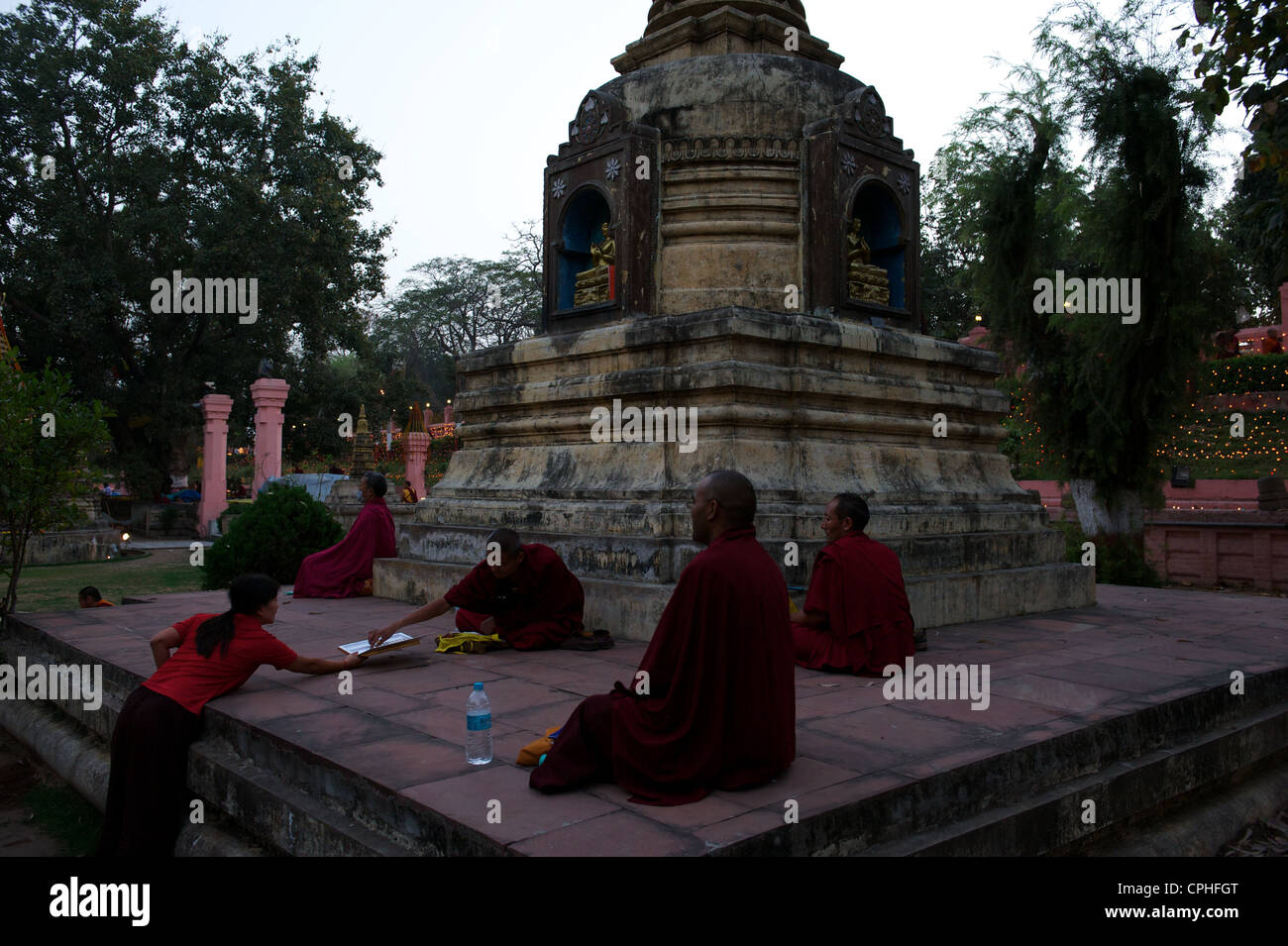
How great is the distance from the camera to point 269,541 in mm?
8781

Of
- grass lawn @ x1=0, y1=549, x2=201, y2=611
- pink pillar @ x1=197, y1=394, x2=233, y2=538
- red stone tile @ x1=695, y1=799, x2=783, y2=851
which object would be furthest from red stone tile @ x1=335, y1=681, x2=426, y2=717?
pink pillar @ x1=197, y1=394, x2=233, y2=538

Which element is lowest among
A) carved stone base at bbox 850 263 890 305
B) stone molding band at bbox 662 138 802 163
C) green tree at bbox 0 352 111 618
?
green tree at bbox 0 352 111 618

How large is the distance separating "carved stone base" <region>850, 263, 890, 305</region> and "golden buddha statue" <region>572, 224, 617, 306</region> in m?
1.88

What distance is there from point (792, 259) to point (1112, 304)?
8174mm

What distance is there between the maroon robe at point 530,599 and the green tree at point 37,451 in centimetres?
364

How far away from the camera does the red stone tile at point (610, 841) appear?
243cm

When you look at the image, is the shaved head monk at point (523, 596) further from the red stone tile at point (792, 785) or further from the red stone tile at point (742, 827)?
the red stone tile at point (742, 827)

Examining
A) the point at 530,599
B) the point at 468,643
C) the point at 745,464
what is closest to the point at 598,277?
the point at 745,464

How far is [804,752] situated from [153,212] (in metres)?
23.2

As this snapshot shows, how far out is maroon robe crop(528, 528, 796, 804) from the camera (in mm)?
2930

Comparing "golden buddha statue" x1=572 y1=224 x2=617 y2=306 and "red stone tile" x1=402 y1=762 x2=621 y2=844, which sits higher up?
"golden buddha statue" x1=572 y1=224 x2=617 y2=306

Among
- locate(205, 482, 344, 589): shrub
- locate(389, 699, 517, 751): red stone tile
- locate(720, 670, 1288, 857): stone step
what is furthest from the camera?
locate(205, 482, 344, 589): shrub

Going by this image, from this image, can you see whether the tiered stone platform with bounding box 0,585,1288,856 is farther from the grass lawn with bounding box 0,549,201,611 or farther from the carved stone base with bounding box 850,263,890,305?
the grass lawn with bounding box 0,549,201,611
